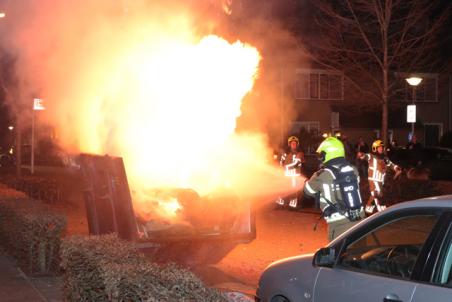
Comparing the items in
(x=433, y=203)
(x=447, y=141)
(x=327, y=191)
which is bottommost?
(x=327, y=191)

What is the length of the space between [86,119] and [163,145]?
1814 mm

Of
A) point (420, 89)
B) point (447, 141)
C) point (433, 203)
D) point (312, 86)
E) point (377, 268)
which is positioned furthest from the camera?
point (312, 86)

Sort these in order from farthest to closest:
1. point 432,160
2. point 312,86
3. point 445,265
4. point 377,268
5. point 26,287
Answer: point 312,86, point 432,160, point 26,287, point 377,268, point 445,265

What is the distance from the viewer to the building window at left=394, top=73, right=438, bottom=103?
21.9 m

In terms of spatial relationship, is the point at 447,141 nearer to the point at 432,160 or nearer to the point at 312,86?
the point at 432,160

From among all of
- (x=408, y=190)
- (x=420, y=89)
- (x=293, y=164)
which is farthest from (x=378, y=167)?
(x=420, y=89)

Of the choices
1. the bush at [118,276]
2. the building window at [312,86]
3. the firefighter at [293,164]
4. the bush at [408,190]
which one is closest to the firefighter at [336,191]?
the bush at [118,276]

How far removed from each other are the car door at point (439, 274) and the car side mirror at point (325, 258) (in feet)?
3.12

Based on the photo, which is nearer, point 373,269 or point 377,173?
point 373,269

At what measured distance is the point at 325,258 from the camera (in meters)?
4.32

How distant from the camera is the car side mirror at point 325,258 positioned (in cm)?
427

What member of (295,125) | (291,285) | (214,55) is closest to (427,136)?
(295,125)

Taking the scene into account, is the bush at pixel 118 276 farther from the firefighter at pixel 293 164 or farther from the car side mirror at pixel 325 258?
the firefighter at pixel 293 164

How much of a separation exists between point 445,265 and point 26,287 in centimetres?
523
